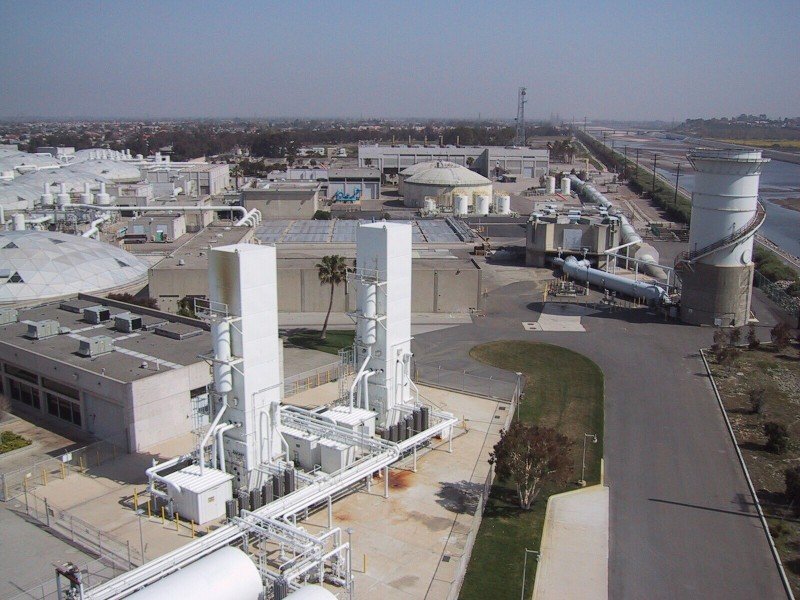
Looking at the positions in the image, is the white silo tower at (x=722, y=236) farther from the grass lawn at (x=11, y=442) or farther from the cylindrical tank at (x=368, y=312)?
the grass lawn at (x=11, y=442)

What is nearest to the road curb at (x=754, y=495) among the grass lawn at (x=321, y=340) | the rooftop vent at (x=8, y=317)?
the grass lawn at (x=321, y=340)

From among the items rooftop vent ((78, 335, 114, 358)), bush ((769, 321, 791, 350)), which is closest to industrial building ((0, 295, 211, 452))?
rooftop vent ((78, 335, 114, 358))

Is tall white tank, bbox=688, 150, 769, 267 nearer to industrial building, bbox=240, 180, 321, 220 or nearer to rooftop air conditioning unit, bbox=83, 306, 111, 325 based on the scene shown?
rooftop air conditioning unit, bbox=83, 306, 111, 325

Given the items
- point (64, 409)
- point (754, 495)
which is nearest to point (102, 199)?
point (64, 409)

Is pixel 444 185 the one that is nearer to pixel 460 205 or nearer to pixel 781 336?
pixel 460 205

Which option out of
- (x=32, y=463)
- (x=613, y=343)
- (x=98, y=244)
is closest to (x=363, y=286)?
(x=32, y=463)

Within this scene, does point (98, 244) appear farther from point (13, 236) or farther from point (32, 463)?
point (32, 463)
